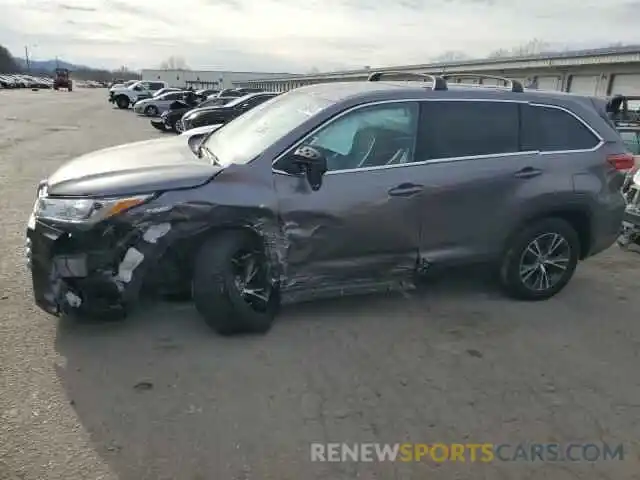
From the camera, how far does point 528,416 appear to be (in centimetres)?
305

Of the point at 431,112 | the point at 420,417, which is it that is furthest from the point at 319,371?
the point at 431,112

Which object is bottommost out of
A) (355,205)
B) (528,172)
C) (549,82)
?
Result: (355,205)

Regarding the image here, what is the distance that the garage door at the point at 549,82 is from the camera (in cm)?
3844

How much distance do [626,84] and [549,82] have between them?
7456 mm

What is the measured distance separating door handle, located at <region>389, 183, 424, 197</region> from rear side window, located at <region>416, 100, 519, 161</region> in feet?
0.75

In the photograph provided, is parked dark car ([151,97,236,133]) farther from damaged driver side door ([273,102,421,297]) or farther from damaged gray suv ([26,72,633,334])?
damaged driver side door ([273,102,421,297])

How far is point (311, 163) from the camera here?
363 cm

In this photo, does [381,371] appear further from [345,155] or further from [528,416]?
[345,155]

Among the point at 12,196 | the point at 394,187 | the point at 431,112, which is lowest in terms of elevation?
the point at 12,196

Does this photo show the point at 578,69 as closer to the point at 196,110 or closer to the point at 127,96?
the point at 196,110

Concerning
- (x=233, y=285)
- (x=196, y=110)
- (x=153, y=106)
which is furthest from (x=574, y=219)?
(x=153, y=106)

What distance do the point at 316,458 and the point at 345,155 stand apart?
2.16 m

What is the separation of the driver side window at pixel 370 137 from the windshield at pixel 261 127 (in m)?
0.21

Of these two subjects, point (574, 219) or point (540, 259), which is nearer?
point (540, 259)
